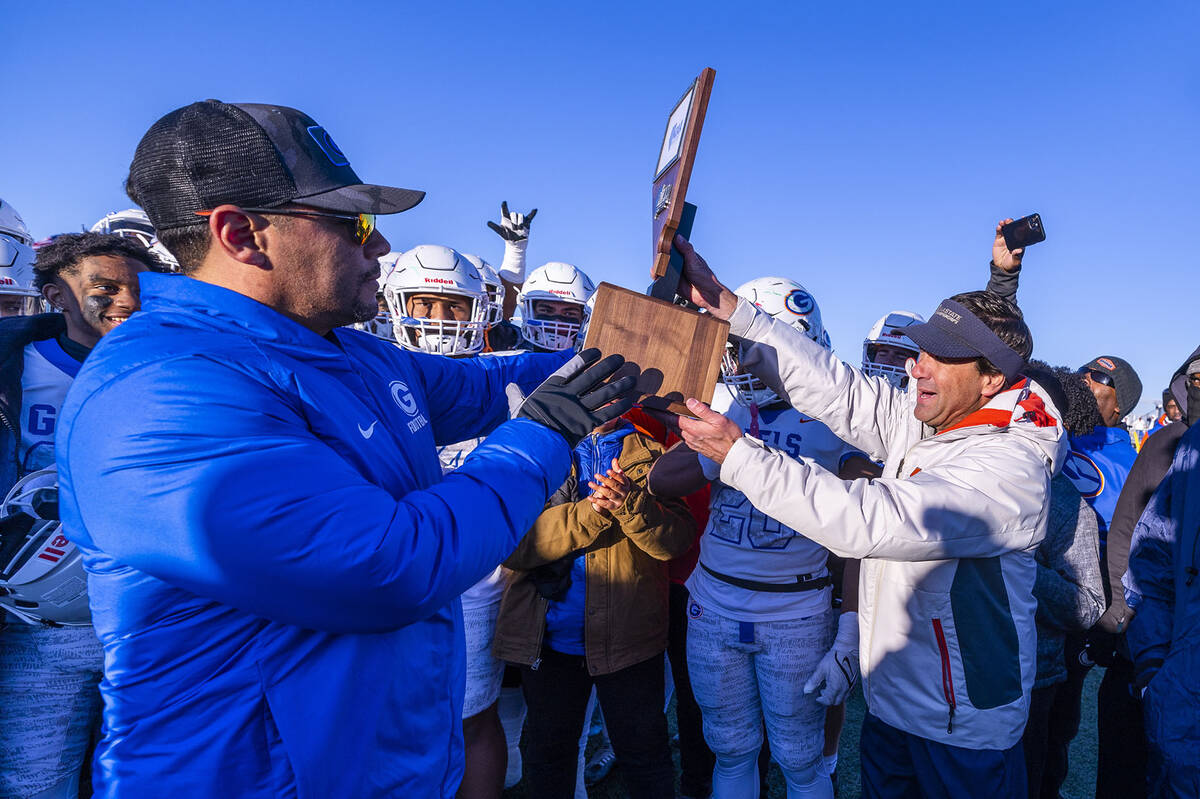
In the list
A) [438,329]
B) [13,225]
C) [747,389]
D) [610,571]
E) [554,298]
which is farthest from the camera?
[554,298]

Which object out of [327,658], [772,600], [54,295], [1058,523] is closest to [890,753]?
[772,600]

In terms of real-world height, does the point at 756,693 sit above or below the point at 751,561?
below

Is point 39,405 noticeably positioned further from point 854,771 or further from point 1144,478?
point 1144,478

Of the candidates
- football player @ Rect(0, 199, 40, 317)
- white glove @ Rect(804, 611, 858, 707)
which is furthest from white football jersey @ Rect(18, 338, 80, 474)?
white glove @ Rect(804, 611, 858, 707)

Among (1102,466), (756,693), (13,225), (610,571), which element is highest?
(13,225)

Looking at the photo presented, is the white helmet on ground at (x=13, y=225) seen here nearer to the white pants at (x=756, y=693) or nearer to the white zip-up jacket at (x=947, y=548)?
the white pants at (x=756, y=693)

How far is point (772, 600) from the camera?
3.11 metres

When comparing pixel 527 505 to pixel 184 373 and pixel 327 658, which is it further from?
pixel 184 373

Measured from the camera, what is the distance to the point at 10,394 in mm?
2639

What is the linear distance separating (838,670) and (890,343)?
2594 mm

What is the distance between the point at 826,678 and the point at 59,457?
284cm

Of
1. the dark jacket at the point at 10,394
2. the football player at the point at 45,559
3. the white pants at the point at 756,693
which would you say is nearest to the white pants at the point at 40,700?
the football player at the point at 45,559

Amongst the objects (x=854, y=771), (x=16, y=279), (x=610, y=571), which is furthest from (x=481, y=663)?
(x=16, y=279)

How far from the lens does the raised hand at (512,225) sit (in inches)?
325
